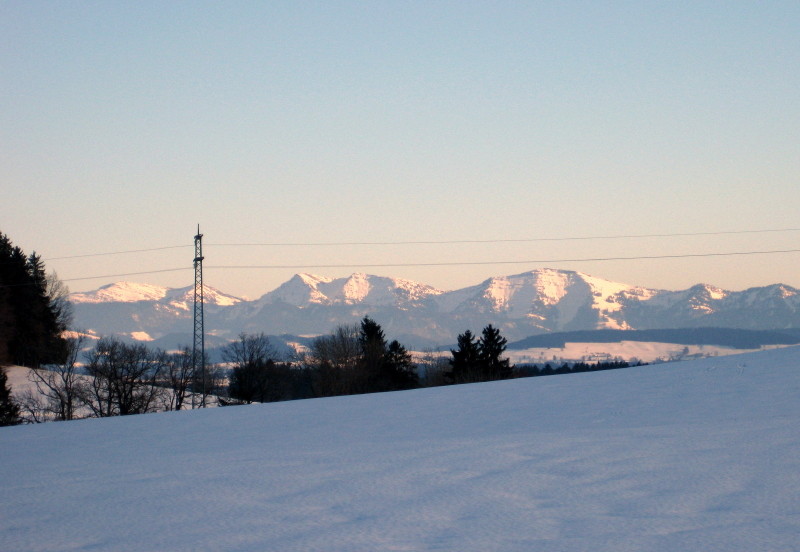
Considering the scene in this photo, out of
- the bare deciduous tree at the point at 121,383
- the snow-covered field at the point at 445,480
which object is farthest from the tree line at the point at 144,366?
the snow-covered field at the point at 445,480

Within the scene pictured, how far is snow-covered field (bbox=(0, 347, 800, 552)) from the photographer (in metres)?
8.84

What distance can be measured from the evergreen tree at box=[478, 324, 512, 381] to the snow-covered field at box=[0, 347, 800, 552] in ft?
222

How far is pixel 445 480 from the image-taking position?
1124cm

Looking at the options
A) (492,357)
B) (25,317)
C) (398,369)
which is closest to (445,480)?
(398,369)

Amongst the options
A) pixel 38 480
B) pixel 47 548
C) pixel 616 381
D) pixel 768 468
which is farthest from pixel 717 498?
pixel 616 381

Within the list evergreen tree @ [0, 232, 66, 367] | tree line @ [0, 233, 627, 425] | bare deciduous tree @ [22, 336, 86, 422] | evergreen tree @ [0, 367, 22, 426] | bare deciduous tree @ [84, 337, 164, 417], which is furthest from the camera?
evergreen tree @ [0, 232, 66, 367]

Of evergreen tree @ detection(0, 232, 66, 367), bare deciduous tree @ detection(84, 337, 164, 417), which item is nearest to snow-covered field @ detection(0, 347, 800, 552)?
bare deciduous tree @ detection(84, 337, 164, 417)

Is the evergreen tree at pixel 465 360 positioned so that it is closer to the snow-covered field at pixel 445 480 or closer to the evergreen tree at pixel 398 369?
the evergreen tree at pixel 398 369

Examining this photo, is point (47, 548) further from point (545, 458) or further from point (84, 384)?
point (84, 384)

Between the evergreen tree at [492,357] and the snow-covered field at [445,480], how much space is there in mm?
67760

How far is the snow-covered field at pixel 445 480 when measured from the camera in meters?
8.84

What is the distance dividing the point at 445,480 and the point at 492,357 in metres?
80.1

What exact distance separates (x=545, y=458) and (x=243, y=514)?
4471mm

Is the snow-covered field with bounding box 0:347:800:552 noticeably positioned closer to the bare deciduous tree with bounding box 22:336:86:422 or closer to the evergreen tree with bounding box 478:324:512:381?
the bare deciduous tree with bounding box 22:336:86:422
